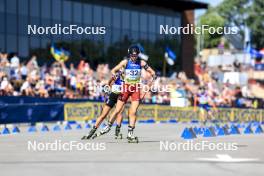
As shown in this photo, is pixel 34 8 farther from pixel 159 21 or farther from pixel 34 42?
pixel 159 21

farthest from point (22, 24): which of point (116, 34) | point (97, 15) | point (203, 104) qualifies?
point (203, 104)

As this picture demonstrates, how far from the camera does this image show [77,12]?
147 feet

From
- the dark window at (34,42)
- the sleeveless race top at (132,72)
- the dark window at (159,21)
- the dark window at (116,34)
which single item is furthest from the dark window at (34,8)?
the sleeveless race top at (132,72)

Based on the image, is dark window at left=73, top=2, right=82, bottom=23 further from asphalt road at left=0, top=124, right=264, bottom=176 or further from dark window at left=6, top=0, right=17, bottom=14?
Result: asphalt road at left=0, top=124, right=264, bottom=176

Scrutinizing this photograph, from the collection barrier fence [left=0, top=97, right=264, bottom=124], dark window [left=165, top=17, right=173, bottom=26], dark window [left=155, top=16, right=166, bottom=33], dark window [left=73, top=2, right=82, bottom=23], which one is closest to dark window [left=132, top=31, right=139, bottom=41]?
dark window [left=155, top=16, right=166, bottom=33]

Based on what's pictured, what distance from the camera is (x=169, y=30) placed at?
53625 mm

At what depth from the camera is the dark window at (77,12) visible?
146 feet

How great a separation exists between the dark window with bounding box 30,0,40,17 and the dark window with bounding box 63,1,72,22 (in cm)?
276

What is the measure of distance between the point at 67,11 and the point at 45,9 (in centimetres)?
239

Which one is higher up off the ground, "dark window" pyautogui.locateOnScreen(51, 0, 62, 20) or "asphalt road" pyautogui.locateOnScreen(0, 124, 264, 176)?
"dark window" pyautogui.locateOnScreen(51, 0, 62, 20)

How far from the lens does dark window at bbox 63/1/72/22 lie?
43.6m

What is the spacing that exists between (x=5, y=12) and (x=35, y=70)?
1037 centimetres

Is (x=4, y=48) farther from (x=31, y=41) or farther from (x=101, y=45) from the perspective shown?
(x=101, y=45)

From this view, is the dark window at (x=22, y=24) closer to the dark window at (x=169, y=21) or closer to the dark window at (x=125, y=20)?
the dark window at (x=125, y=20)
